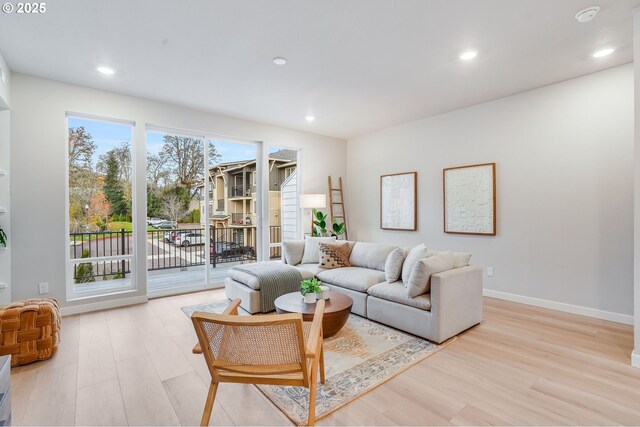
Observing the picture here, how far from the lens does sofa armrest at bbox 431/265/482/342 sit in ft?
9.04

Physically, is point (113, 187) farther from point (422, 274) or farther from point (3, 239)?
point (422, 274)

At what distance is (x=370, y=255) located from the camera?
13.4ft

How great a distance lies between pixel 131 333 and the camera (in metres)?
3.10

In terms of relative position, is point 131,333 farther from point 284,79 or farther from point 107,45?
point 284,79

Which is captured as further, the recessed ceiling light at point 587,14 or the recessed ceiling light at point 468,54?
the recessed ceiling light at point 468,54

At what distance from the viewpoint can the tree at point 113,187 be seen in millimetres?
4035

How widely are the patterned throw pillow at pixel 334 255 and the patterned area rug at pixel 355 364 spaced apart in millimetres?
919

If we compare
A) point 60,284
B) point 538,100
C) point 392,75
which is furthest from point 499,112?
point 60,284

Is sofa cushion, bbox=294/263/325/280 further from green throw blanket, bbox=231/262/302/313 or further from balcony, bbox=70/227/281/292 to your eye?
balcony, bbox=70/227/281/292

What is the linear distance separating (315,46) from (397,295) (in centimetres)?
252

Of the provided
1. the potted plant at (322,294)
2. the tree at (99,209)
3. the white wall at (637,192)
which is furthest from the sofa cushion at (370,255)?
the tree at (99,209)

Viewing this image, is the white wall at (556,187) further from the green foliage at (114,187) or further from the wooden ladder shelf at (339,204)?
the green foliage at (114,187)

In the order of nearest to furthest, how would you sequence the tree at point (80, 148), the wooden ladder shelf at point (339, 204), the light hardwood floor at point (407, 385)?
the light hardwood floor at point (407, 385)
the tree at point (80, 148)
the wooden ladder shelf at point (339, 204)

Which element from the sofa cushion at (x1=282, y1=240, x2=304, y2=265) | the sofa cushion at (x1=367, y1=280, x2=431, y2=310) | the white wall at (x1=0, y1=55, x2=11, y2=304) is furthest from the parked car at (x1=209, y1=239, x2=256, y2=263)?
the sofa cushion at (x1=367, y1=280, x2=431, y2=310)
